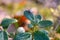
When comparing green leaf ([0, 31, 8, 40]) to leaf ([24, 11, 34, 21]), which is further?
leaf ([24, 11, 34, 21])

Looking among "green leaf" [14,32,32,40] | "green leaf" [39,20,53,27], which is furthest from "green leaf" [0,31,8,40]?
"green leaf" [39,20,53,27]

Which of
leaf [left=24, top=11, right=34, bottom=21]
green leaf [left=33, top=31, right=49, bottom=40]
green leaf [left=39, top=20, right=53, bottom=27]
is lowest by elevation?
green leaf [left=33, top=31, right=49, bottom=40]

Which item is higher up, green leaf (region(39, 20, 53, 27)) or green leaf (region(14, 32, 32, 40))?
green leaf (region(39, 20, 53, 27))

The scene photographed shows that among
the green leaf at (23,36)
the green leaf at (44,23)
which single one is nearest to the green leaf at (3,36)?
the green leaf at (23,36)

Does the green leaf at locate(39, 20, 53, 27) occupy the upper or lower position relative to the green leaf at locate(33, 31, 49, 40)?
upper

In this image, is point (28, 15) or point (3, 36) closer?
point (3, 36)

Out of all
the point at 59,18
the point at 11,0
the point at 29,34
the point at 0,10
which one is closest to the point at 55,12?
the point at 59,18

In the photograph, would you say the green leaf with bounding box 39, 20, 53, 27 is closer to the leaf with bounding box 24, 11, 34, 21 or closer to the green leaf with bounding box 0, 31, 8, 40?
the leaf with bounding box 24, 11, 34, 21

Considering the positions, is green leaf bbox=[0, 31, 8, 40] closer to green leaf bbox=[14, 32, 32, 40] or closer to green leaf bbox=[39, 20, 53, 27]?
green leaf bbox=[14, 32, 32, 40]

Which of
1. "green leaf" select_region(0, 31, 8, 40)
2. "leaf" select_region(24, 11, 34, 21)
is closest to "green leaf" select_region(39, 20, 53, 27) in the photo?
"leaf" select_region(24, 11, 34, 21)

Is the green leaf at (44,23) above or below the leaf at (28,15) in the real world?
below

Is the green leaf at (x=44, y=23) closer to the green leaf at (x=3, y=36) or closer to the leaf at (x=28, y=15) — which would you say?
the leaf at (x=28, y=15)

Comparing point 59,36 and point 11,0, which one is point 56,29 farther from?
point 11,0
